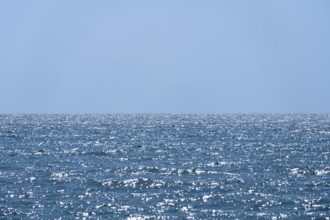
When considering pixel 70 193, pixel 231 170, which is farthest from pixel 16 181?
pixel 231 170

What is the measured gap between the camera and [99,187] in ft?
164

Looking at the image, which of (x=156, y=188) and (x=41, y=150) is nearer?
(x=156, y=188)

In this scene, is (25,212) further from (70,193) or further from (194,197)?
(194,197)

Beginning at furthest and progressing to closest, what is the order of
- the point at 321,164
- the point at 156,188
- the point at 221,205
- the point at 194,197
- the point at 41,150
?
the point at 41,150 → the point at 321,164 → the point at 156,188 → the point at 194,197 → the point at 221,205

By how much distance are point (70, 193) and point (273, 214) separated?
16791mm

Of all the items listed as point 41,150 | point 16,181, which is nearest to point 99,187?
point 16,181

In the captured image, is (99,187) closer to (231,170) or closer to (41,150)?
(231,170)

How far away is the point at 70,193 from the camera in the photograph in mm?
46719

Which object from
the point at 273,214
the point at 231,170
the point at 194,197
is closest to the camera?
the point at 273,214

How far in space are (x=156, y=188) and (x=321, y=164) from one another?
24.8 meters

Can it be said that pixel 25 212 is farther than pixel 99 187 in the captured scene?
No

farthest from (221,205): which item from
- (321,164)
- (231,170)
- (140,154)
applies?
(140,154)

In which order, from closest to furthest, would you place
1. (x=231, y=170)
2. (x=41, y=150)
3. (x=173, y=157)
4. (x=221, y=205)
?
(x=221, y=205) → (x=231, y=170) → (x=173, y=157) → (x=41, y=150)

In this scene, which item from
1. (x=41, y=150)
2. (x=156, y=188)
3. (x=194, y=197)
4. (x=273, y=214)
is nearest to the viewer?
(x=273, y=214)
